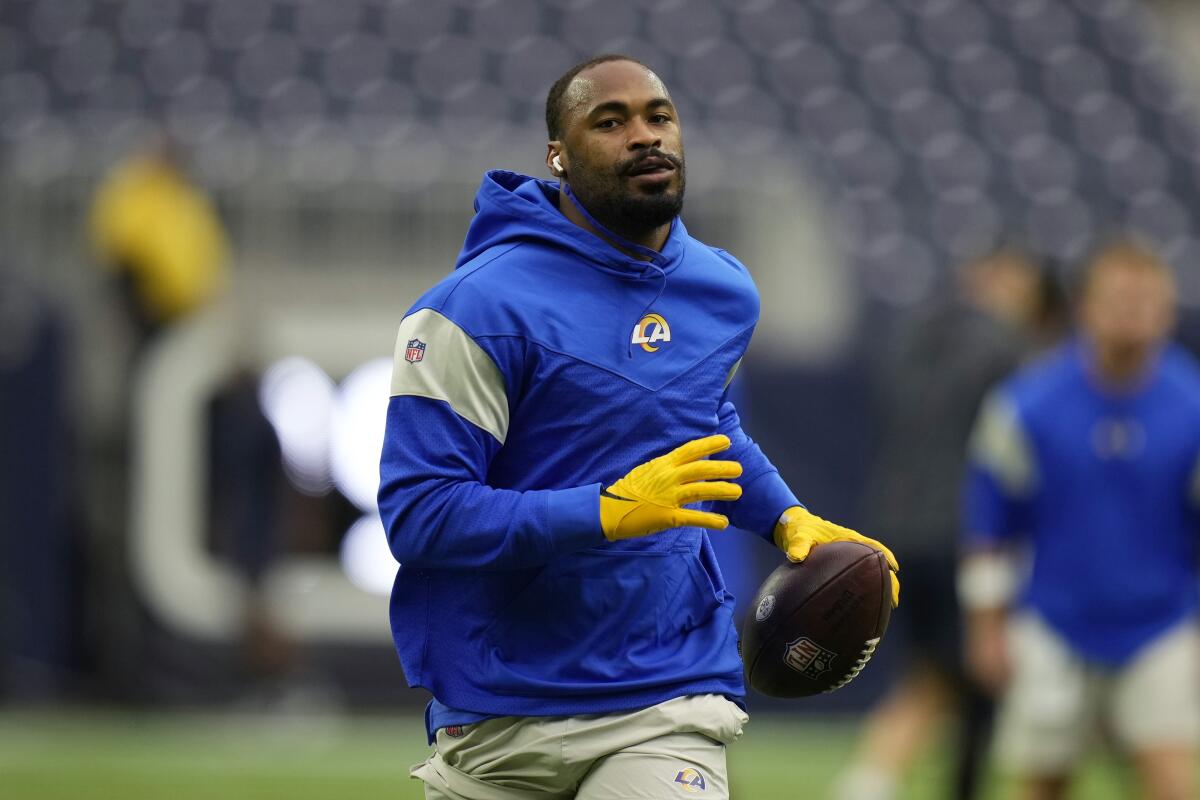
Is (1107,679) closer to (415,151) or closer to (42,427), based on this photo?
(42,427)

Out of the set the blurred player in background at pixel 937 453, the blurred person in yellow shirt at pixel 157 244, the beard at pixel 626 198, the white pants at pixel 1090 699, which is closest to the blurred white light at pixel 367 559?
the blurred person in yellow shirt at pixel 157 244

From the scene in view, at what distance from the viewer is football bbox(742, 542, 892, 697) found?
3254 mm

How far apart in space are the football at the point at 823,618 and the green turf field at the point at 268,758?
3077 millimetres

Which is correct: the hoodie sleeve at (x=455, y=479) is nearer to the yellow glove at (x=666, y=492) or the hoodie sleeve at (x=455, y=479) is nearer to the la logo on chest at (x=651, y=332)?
the yellow glove at (x=666, y=492)

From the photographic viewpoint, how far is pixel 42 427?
10453mm

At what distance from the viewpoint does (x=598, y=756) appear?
10.2 ft

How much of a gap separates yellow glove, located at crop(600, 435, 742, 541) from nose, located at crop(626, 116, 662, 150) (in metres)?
0.56

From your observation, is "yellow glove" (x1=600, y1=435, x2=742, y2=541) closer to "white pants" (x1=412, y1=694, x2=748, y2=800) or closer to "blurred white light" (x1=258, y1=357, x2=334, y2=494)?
"white pants" (x1=412, y1=694, x2=748, y2=800)

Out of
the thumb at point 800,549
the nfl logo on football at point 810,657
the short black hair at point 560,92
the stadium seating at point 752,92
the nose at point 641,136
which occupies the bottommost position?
the nfl logo on football at point 810,657

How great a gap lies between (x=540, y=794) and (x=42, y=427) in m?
7.95

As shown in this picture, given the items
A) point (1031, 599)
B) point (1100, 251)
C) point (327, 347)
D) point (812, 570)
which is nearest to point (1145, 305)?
point (1100, 251)

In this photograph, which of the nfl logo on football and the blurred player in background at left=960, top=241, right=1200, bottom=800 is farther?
the blurred player in background at left=960, top=241, right=1200, bottom=800

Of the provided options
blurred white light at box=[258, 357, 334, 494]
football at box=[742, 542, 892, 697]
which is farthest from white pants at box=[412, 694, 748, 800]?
blurred white light at box=[258, 357, 334, 494]

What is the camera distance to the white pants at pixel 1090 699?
565cm
